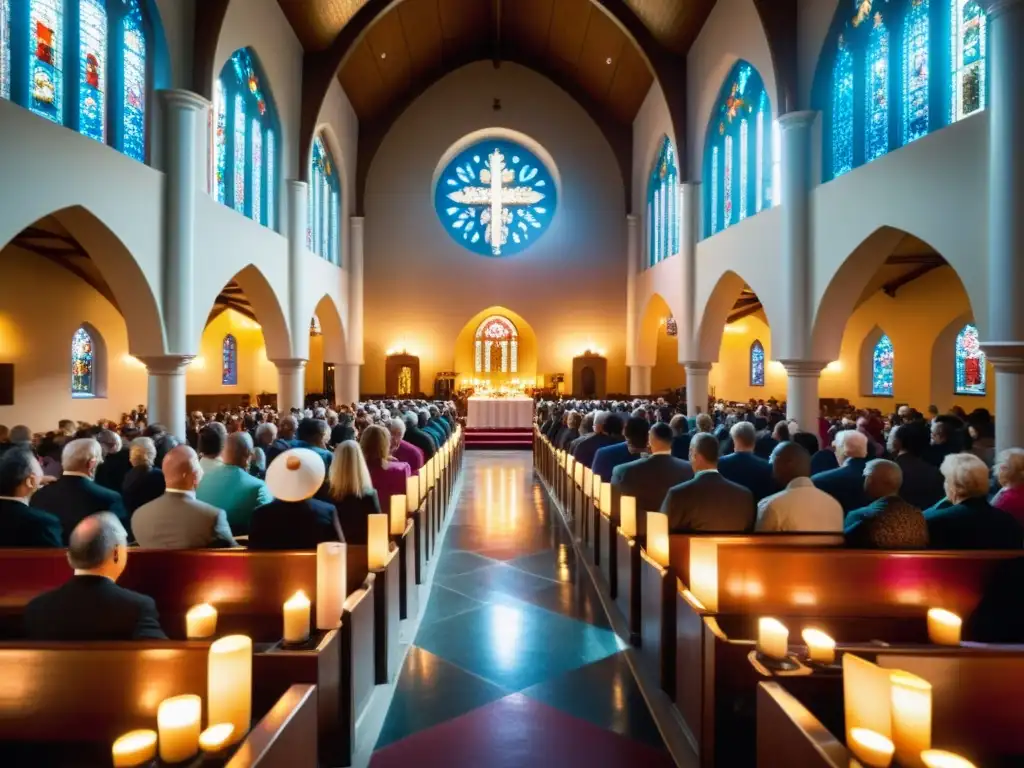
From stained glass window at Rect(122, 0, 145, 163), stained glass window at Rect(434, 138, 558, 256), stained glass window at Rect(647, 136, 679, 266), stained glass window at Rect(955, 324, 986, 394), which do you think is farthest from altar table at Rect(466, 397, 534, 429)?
stained glass window at Rect(122, 0, 145, 163)

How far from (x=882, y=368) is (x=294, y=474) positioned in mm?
17648

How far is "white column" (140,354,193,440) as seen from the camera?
381 inches

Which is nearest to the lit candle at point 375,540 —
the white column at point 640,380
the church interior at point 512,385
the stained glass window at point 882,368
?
the church interior at point 512,385

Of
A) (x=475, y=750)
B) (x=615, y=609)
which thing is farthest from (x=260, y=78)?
(x=475, y=750)

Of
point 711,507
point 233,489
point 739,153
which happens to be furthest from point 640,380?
point 233,489

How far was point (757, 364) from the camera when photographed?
23484mm

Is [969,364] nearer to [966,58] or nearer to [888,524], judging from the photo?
[966,58]

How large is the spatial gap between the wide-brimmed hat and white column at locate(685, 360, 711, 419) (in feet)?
42.9

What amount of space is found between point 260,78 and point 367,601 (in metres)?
12.4

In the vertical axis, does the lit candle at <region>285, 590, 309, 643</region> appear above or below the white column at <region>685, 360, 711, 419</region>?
below

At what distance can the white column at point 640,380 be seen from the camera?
2169 centimetres

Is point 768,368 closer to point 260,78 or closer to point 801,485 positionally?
point 260,78

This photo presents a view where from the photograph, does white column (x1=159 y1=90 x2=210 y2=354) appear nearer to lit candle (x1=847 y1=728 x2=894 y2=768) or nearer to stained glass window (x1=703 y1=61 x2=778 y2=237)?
stained glass window (x1=703 y1=61 x2=778 y2=237)

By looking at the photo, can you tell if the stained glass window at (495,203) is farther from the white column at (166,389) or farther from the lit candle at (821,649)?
the lit candle at (821,649)
